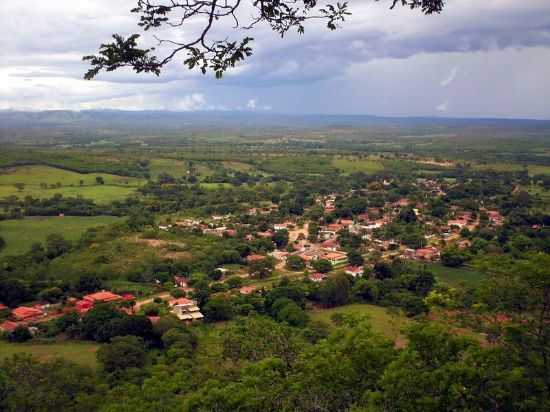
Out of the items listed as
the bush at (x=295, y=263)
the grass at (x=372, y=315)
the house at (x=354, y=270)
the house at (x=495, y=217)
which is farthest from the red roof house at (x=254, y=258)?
the house at (x=495, y=217)

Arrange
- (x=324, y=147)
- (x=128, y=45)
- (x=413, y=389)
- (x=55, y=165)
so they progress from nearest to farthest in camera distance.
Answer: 1. (x=128, y=45)
2. (x=413, y=389)
3. (x=55, y=165)
4. (x=324, y=147)

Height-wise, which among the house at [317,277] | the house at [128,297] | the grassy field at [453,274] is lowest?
the grassy field at [453,274]

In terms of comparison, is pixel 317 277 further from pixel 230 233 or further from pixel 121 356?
pixel 121 356

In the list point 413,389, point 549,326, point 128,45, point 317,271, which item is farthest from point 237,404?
point 317,271

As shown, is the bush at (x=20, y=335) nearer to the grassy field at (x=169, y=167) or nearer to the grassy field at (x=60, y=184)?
A: the grassy field at (x=60, y=184)

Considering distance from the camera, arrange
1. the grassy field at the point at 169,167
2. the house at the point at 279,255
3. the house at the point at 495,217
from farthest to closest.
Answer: the grassy field at the point at 169,167 < the house at the point at 495,217 < the house at the point at 279,255

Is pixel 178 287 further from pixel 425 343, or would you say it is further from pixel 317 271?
pixel 425 343

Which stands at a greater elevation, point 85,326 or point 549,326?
point 549,326
